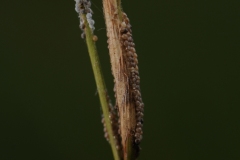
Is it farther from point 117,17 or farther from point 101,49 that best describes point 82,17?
point 101,49

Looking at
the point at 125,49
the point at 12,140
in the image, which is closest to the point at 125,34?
the point at 125,49

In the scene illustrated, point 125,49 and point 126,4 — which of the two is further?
point 126,4

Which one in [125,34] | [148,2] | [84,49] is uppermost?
[125,34]

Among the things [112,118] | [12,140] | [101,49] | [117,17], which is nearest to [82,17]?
[117,17]

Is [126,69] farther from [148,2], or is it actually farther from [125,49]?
[148,2]

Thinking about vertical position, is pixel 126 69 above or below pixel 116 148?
above

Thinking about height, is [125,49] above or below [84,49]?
above

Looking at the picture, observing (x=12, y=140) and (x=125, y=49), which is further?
(x=12, y=140)

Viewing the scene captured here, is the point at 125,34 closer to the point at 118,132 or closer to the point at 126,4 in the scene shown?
the point at 118,132

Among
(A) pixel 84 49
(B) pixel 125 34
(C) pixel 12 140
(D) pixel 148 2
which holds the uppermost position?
(B) pixel 125 34
